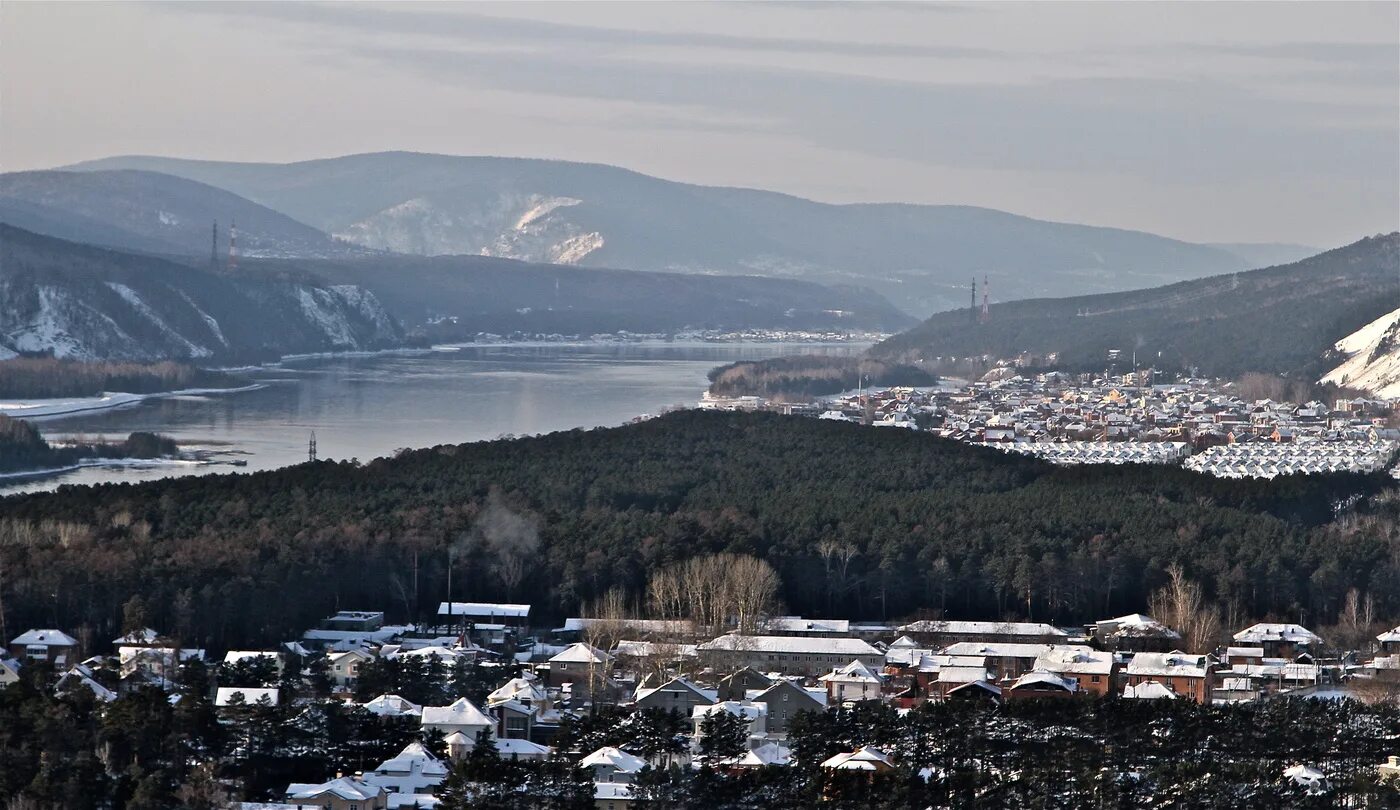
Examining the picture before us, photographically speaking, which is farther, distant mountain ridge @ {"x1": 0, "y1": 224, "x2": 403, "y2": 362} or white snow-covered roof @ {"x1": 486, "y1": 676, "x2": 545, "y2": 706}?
distant mountain ridge @ {"x1": 0, "y1": 224, "x2": 403, "y2": 362}

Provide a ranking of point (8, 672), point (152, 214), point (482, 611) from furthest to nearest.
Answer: point (152, 214) → point (482, 611) → point (8, 672)

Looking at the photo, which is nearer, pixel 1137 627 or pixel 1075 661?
pixel 1075 661

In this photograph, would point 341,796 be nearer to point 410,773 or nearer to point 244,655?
point 410,773

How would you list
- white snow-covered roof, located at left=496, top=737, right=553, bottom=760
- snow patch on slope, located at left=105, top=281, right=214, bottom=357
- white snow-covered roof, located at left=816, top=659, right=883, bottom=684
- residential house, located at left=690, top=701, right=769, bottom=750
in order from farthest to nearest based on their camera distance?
snow patch on slope, located at left=105, top=281, right=214, bottom=357 → white snow-covered roof, located at left=816, top=659, right=883, bottom=684 → residential house, located at left=690, top=701, right=769, bottom=750 → white snow-covered roof, located at left=496, top=737, right=553, bottom=760

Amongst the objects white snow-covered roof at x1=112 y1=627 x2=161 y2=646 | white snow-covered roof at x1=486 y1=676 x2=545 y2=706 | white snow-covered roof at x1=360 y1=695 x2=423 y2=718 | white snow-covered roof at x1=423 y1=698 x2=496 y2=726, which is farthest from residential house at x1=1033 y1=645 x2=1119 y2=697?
white snow-covered roof at x1=112 y1=627 x2=161 y2=646

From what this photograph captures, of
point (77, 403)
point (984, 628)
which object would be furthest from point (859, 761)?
point (77, 403)

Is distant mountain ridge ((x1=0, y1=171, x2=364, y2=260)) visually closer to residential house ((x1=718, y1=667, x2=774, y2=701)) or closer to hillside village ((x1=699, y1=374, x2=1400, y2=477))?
hillside village ((x1=699, y1=374, x2=1400, y2=477))

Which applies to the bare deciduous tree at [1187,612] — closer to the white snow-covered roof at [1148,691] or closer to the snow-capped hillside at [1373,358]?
the white snow-covered roof at [1148,691]
